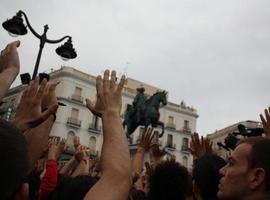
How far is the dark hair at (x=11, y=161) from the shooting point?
143 centimetres

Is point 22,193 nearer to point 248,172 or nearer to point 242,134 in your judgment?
point 248,172

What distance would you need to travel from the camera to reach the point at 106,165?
192cm

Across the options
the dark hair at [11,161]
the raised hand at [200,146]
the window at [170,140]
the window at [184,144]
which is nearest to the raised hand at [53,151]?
the raised hand at [200,146]

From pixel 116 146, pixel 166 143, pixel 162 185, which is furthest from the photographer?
pixel 166 143

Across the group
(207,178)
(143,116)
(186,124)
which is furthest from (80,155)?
(186,124)

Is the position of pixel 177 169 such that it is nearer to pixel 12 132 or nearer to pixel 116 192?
pixel 116 192

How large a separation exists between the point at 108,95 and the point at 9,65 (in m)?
0.88

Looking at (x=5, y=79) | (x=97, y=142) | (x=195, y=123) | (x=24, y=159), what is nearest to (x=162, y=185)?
(x=5, y=79)

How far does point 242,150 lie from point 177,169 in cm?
72

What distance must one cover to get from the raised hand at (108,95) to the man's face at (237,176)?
84 centimetres

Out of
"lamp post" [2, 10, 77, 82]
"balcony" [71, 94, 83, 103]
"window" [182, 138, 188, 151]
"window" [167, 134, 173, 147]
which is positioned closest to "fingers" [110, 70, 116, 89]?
"lamp post" [2, 10, 77, 82]

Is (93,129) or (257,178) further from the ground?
(93,129)

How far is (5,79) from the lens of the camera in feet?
8.11

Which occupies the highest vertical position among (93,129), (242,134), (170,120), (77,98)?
(170,120)
